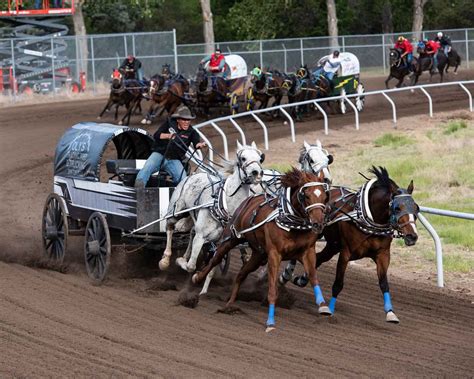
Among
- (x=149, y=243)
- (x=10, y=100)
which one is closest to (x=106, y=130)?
(x=149, y=243)

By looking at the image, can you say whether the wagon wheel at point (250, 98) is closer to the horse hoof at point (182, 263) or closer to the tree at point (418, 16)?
the horse hoof at point (182, 263)

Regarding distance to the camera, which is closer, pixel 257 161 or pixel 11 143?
pixel 257 161

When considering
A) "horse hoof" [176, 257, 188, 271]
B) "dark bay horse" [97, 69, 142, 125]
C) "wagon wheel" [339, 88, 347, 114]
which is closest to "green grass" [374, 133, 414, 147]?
"wagon wheel" [339, 88, 347, 114]

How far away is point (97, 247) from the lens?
13.0 metres

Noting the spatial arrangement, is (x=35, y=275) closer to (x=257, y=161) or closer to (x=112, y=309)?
(x=112, y=309)

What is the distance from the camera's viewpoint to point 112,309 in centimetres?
1116

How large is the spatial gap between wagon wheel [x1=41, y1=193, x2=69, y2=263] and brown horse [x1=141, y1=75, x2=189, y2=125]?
47.9ft

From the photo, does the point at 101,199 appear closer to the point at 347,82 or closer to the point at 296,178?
the point at 296,178

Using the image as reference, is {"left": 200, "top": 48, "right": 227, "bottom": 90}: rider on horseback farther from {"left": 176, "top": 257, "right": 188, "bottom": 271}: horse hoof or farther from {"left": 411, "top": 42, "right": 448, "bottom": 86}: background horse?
{"left": 176, "top": 257, "right": 188, "bottom": 271}: horse hoof

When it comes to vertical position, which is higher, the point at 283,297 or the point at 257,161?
the point at 257,161

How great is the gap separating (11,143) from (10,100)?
10586 millimetres

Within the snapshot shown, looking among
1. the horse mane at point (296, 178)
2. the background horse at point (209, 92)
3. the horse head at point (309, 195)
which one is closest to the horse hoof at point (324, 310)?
the horse head at point (309, 195)

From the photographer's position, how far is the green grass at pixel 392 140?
25453 mm

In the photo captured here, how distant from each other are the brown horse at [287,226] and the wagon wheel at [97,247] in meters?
2.22
